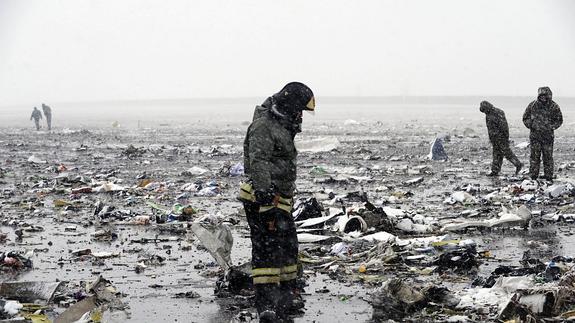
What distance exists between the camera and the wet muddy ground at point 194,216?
573 cm

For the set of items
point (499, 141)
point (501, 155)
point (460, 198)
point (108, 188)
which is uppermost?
point (499, 141)

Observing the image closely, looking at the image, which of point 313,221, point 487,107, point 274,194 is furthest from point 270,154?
point 487,107

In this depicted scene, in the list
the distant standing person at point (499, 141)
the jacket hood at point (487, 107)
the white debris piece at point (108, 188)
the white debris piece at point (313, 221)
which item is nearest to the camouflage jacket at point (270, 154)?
the white debris piece at point (313, 221)

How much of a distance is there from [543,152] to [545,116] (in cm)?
67

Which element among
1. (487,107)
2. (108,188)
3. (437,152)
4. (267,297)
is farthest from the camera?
(437,152)

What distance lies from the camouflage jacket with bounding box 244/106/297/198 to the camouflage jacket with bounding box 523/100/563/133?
339 inches

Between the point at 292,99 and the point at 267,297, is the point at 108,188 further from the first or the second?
the point at 292,99

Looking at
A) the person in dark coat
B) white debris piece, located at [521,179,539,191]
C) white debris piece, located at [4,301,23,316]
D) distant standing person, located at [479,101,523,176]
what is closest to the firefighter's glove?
the person in dark coat

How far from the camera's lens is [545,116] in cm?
1249

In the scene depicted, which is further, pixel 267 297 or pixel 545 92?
pixel 545 92

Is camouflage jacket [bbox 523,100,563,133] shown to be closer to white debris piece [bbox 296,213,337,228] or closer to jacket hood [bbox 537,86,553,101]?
jacket hood [bbox 537,86,553,101]

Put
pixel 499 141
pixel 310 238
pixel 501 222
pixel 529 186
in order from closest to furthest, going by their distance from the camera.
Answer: pixel 310 238
pixel 501 222
pixel 529 186
pixel 499 141

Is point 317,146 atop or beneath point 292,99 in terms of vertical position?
beneath

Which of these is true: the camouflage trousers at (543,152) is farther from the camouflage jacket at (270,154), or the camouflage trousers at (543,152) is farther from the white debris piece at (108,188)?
the camouflage jacket at (270,154)
